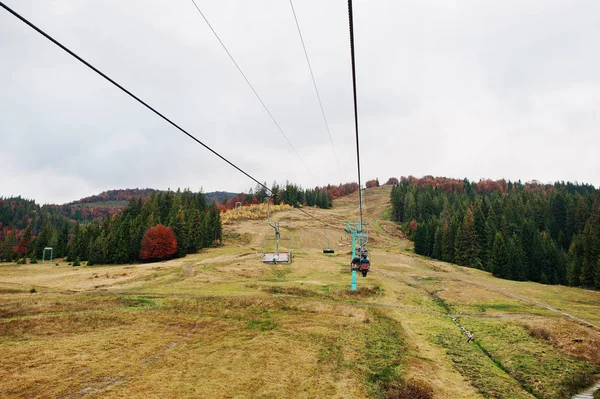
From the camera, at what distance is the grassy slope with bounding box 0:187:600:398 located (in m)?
19.0

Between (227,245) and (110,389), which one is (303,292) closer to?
(110,389)

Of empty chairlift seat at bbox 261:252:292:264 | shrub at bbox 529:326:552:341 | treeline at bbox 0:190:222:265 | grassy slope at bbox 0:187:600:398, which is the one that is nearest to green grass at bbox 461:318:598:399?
grassy slope at bbox 0:187:600:398

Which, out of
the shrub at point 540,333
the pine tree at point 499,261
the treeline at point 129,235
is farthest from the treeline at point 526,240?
the treeline at point 129,235

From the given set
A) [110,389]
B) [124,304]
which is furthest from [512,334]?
[124,304]

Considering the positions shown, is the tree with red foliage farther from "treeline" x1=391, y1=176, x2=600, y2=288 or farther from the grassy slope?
"treeline" x1=391, y1=176, x2=600, y2=288

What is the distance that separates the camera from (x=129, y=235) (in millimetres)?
101000

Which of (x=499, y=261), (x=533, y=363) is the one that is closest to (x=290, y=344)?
(x=533, y=363)

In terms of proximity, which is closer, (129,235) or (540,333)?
(540,333)

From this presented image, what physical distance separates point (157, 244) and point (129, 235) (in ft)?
38.2

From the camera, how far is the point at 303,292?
47.9m

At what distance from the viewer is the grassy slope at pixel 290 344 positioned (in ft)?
62.2

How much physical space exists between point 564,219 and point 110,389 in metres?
173

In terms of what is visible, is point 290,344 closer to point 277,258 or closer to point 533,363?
point 533,363

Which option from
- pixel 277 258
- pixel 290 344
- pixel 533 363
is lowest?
pixel 533 363
